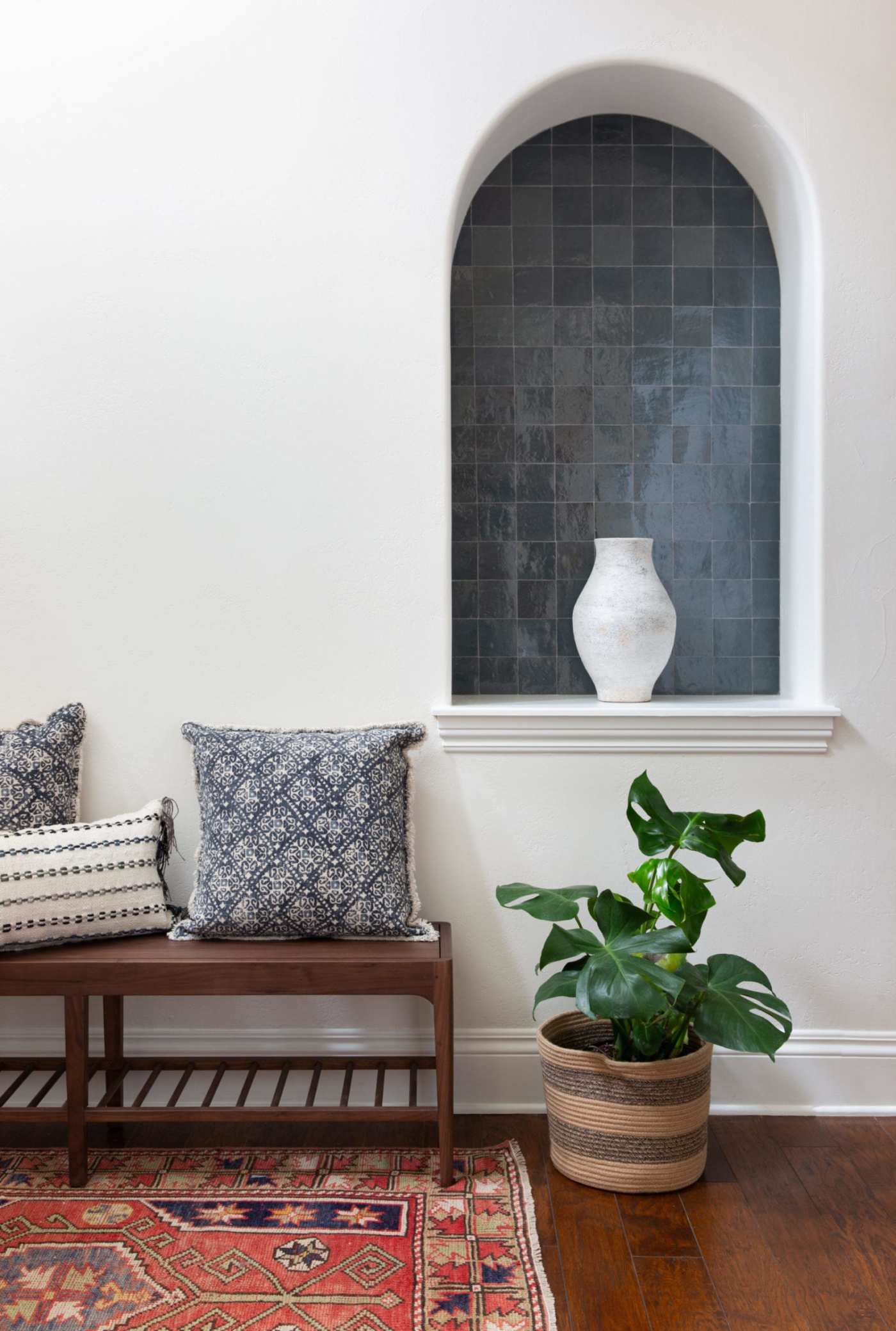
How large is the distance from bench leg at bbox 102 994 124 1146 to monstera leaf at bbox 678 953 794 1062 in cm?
123

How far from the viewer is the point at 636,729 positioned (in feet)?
8.05

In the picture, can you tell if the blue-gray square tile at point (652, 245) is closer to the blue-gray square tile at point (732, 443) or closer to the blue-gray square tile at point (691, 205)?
the blue-gray square tile at point (691, 205)

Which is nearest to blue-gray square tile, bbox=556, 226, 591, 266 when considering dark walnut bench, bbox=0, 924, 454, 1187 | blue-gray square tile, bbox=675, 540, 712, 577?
blue-gray square tile, bbox=675, 540, 712, 577

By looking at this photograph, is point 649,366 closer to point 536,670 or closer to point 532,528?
point 532,528

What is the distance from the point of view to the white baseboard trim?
245 centimetres

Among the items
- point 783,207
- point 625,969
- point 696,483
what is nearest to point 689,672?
→ point 696,483

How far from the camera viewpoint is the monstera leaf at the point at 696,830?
2.12 meters

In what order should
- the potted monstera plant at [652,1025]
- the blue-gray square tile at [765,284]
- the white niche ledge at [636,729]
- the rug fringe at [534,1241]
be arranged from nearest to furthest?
the rug fringe at [534,1241] → the potted monstera plant at [652,1025] → the white niche ledge at [636,729] → the blue-gray square tile at [765,284]

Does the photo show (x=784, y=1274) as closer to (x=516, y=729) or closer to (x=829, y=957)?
(x=829, y=957)

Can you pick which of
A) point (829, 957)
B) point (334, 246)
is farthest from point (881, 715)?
point (334, 246)

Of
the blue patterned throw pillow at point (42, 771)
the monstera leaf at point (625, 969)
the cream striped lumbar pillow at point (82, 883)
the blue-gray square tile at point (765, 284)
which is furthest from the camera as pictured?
the blue-gray square tile at point (765, 284)

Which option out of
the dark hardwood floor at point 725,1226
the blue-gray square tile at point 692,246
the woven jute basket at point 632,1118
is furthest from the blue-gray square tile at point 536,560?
the dark hardwood floor at point 725,1226

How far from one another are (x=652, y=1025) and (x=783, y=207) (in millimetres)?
1870

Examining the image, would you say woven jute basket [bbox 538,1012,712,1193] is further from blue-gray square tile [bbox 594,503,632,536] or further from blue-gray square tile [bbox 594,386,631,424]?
blue-gray square tile [bbox 594,386,631,424]
